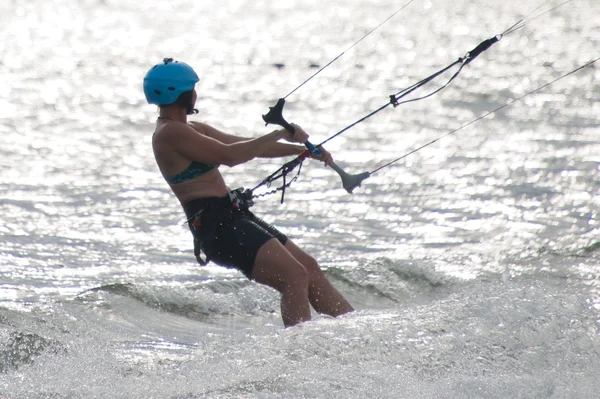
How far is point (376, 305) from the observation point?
33.4ft

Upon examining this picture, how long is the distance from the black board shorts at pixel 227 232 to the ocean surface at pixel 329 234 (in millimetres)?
549

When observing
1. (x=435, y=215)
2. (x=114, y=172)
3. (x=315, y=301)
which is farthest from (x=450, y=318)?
(x=114, y=172)

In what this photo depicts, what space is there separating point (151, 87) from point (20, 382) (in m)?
1.98

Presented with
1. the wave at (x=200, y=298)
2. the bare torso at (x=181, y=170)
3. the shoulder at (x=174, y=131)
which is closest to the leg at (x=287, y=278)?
the bare torso at (x=181, y=170)

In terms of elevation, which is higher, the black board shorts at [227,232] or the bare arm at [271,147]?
the bare arm at [271,147]

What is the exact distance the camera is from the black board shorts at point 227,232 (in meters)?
7.54

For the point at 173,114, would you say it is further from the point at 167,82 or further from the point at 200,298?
the point at 200,298

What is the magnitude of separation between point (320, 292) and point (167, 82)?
5.42 ft

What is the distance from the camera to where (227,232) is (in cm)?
761

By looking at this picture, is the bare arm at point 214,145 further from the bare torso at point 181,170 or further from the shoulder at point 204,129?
the shoulder at point 204,129

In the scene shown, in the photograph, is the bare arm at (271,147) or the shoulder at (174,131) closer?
the shoulder at (174,131)

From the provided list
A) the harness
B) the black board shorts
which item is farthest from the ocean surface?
the harness

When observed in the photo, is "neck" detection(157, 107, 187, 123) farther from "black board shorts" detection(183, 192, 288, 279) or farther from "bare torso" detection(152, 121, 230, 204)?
"black board shorts" detection(183, 192, 288, 279)

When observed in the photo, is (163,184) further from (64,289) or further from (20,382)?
(20,382)
